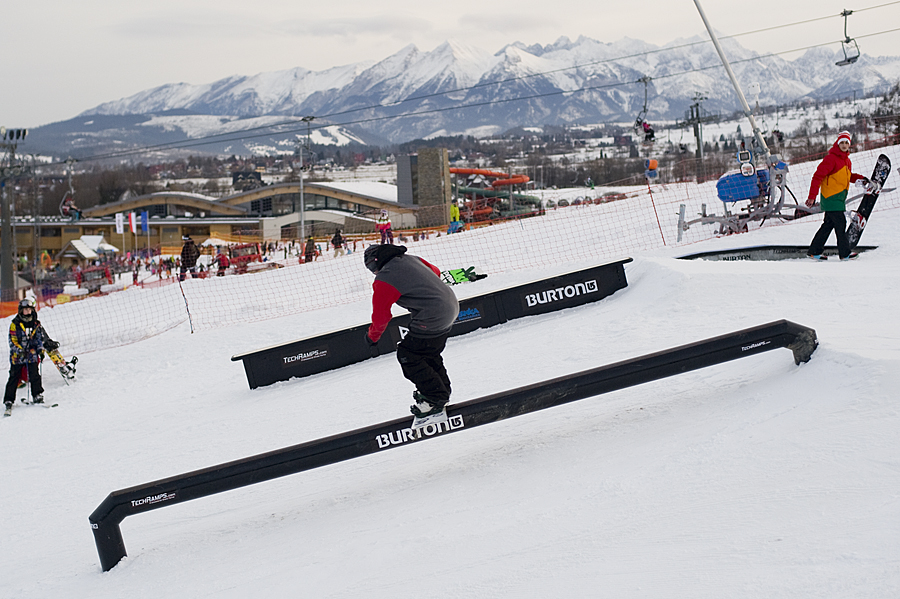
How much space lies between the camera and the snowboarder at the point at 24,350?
34.3 ft

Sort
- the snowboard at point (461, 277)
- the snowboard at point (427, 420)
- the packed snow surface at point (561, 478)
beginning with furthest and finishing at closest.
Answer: the snowboard at point (461, 277) → the snowboard at point (427, 420) → the packed snow surface at point (561, 478)

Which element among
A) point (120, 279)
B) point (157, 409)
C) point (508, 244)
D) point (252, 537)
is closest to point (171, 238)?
point (120, 279)

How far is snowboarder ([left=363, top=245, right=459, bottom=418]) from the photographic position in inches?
194

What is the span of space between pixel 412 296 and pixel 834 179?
23.0 ft

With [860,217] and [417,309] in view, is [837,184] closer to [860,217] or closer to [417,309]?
[860,217]

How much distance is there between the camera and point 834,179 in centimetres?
912

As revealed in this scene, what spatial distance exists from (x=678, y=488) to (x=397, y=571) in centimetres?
168

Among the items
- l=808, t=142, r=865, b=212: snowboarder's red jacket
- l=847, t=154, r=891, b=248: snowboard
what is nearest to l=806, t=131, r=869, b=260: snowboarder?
l=808, t=142, r=865, b=212: snowboarder's red jacket

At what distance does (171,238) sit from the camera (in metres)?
68.4

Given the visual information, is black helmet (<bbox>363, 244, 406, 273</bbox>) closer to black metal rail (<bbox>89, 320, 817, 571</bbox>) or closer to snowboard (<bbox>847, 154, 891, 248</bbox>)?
black metal rail (<bbox>89, 320, 817, 571</bbox>)

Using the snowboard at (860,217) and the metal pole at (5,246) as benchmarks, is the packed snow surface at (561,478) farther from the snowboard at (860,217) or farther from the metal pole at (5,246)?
the metal pole at (5,246)

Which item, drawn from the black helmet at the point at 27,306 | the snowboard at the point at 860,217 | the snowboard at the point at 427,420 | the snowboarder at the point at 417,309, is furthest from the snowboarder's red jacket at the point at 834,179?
the black helmet at the point at 27,306

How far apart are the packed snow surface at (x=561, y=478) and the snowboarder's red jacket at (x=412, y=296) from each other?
45.4 inches

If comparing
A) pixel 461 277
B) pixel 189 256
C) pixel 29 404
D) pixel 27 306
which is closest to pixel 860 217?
pixel 461 277
